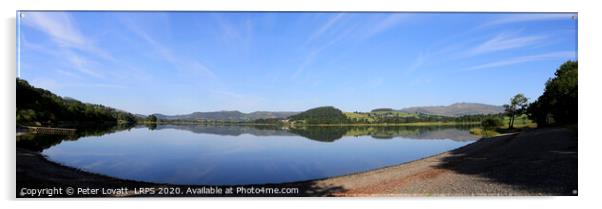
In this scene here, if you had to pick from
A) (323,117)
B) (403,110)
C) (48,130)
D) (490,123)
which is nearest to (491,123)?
(490,123)

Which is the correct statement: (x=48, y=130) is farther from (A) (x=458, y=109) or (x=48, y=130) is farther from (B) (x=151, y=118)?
(A) (x=458, y=109)

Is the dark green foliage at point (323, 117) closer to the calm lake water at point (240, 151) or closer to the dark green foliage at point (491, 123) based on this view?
the calm lake water at point (240, 151)

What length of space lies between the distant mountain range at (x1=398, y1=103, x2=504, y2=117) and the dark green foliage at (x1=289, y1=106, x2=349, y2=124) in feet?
6.13

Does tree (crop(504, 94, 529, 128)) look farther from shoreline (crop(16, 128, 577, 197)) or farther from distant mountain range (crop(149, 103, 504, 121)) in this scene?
shoreline (crop(16, 128, 577, 197))

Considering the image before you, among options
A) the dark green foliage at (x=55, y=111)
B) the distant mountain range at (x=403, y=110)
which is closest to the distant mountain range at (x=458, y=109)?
the distant mountain range at (x=403, y=110)

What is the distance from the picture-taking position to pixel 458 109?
8.44 metres

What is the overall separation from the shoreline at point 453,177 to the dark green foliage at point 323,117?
8.29 feet

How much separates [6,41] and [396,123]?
881 cm

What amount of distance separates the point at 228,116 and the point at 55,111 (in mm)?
3738

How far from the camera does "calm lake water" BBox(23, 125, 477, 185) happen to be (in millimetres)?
8031

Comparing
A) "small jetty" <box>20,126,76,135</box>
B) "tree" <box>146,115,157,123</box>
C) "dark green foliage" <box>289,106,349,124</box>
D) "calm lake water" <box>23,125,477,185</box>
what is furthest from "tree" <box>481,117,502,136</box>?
"small jetty" <box>20,126,76,135</box>

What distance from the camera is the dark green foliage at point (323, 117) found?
975 centimetres
